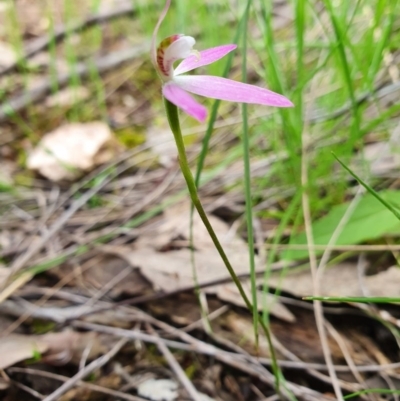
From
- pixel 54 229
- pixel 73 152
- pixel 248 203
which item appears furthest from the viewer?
pixel 73 152

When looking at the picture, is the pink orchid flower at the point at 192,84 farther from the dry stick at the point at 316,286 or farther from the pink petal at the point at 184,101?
the dry stick at the point at 316,286

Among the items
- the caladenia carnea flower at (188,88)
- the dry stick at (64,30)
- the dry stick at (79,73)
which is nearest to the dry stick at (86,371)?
the caladenia carnea flower at (188,88)

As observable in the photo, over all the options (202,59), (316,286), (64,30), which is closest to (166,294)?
(316,286)

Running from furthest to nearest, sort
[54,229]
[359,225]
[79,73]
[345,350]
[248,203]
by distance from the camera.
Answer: [79,73]
[54,229]
[359,225]
[345,350]
[248,203]

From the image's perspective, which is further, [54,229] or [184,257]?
[54,229]

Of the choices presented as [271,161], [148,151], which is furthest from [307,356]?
[148,151]

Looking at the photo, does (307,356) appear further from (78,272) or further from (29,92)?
(29,92)

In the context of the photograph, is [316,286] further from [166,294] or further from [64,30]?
[64,30]
